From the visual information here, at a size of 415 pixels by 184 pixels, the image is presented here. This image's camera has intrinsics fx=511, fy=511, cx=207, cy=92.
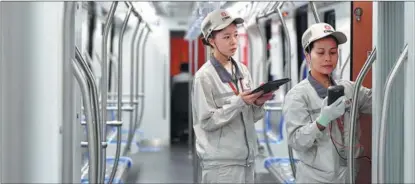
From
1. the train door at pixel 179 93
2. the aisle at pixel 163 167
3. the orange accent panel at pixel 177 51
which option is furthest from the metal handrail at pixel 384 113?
the orange accent panel at pixel 177 51

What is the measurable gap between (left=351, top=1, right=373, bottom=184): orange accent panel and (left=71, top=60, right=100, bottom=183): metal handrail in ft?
5.27

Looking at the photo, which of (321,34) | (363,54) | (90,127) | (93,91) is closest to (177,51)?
(363,54)

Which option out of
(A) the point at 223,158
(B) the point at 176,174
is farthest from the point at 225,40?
(B) the point at 176,174

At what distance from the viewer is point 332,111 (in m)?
2.49

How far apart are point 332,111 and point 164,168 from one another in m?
5.38

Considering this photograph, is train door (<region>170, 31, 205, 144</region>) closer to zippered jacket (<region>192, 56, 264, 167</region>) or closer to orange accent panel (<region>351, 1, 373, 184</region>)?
orange accent panel (<region>351, 1, 373, 184</region>)

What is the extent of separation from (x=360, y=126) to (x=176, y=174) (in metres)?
4.48

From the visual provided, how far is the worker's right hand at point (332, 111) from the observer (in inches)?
98.0

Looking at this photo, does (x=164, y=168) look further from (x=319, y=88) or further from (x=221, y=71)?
(x=319, y=88)

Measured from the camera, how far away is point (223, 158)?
9.48ft

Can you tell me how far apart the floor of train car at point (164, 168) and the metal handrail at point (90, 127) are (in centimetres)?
435

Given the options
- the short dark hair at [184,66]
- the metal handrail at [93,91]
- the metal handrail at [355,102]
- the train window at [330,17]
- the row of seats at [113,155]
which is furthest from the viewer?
the short dark hair at [184,66]

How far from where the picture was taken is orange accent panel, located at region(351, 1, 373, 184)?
294cm

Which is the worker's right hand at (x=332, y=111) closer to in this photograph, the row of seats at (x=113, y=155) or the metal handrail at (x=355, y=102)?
the metal handrail at (x=355, y=102)
